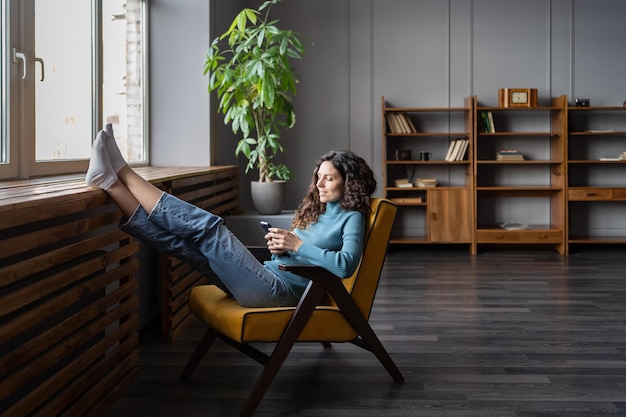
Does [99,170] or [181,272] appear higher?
[99,170]

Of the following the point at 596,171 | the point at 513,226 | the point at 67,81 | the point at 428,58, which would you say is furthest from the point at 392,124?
the point at 67,81

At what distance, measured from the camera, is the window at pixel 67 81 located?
10.8 feet

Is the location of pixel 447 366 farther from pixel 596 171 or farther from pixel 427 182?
pixel 596 171

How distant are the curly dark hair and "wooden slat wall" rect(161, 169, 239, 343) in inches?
35.1

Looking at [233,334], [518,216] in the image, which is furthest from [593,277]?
[233,334]

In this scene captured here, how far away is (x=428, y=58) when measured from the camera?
306 inches

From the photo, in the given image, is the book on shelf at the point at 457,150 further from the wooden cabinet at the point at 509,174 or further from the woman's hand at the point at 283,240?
the woman's hand at the point at 283,240

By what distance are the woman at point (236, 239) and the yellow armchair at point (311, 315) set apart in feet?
0.26

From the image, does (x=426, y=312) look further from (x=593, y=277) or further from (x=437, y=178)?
(x=437, y=178)

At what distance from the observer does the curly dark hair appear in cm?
316

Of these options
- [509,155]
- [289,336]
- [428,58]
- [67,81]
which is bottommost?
[289,336]

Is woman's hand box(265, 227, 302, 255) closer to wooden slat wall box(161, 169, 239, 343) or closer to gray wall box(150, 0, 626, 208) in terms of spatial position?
wooden slat wall box(161, 169, 239, 343)

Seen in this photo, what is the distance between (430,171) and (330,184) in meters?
4.79

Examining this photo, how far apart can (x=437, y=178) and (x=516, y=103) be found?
1.13 metres
